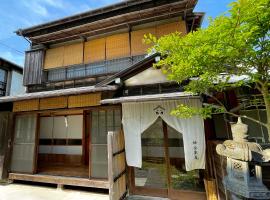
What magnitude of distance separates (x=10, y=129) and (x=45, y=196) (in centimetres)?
357

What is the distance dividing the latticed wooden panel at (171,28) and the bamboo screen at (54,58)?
4950 millimetres

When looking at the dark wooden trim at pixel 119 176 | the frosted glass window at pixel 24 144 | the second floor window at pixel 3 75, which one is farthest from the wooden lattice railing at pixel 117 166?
the second floor window at pixel 3 75

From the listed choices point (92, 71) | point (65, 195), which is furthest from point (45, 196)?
point (92, 71)

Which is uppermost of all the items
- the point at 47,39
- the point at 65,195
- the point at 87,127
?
the point at 47,39

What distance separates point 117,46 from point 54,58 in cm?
346

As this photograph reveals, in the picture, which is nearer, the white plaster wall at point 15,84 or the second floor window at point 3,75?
the second floor window at point 3,75

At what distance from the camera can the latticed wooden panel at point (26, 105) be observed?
6754 mm

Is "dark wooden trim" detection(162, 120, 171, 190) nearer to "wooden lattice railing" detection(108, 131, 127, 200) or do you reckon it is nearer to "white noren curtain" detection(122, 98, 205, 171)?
"white noren curtain" detection(122, 98, 205, 171)

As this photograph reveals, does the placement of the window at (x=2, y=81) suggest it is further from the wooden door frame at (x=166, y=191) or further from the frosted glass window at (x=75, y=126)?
the wooden door frame at (x=166, y=191)

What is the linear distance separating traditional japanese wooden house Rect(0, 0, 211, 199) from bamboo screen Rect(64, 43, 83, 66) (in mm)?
56

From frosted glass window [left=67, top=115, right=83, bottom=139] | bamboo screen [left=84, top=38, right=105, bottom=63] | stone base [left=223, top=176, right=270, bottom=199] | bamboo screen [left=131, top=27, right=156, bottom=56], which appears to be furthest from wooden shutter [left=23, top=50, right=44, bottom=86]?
stone base [left=223, top=176, right=270, bottom=199]

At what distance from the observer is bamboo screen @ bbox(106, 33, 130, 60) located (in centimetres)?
742

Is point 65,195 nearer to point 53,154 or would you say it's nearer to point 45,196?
point 45,196

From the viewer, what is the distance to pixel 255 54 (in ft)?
8.00
